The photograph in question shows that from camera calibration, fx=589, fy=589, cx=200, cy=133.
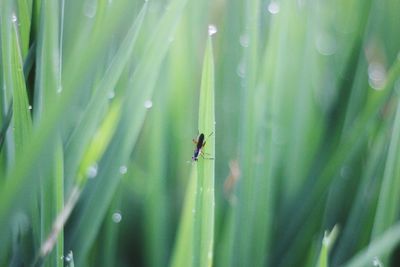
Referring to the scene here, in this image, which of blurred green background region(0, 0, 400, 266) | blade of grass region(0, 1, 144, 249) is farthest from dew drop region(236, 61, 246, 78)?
blade of grass region(0, 1, 144, 249)

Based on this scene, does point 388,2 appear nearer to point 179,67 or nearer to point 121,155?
point 179,67

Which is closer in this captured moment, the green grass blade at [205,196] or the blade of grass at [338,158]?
the green grass blade at [205,196]

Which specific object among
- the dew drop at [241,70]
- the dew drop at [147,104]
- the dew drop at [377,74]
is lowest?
the dew drop at [147,104]

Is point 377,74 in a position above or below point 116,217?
above

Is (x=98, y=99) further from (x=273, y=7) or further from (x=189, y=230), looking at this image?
(x=273, y=7)

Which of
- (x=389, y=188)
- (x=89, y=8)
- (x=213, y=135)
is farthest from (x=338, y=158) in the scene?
(x=89, y=8)

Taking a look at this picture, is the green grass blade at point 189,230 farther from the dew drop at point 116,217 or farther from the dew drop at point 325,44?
the dew drop at point 325,44

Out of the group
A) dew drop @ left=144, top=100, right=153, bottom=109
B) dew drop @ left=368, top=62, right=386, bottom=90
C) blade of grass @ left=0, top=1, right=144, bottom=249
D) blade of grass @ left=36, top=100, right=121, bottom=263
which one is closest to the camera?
blade of grass @ left=0, top=1, right=144, bottom=249

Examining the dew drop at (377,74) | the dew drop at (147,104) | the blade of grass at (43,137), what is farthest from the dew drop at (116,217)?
the dew drop at (377,74)

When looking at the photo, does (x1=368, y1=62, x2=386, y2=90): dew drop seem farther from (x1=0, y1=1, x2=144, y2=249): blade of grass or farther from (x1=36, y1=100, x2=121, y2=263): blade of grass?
(x1=0, y1=1, x2=144, y2=249): blade of grass
